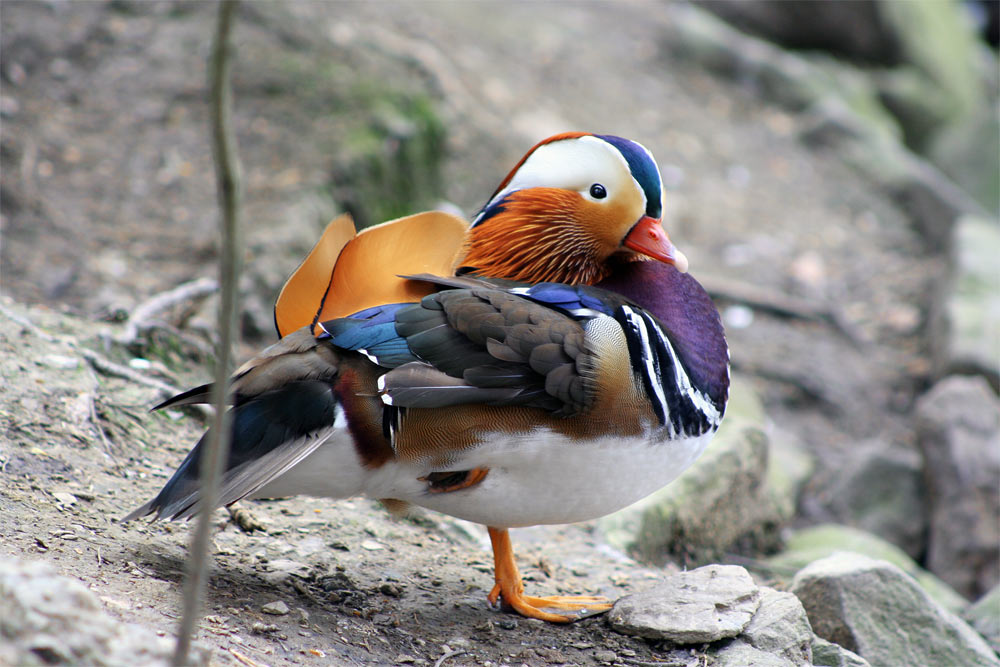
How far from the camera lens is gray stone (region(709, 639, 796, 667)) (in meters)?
2.24

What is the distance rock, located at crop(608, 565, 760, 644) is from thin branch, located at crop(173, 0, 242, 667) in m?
1.34

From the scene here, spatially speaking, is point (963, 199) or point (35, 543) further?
point (963, 199)

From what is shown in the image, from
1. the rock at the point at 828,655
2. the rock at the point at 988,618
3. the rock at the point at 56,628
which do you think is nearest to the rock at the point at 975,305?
the rock at the point at 988,618

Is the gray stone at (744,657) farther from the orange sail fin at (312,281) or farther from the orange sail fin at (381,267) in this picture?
the orange sail fin at (312,281)

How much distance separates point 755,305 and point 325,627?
473 cm

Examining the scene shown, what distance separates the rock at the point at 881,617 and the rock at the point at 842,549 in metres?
0.82

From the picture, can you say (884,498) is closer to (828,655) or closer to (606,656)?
(828,655)

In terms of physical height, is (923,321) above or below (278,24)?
below

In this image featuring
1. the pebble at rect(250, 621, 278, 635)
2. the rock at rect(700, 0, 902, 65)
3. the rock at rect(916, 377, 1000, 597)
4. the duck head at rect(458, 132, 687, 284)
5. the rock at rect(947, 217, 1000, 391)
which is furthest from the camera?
the rock at rect(700, 0, 902, 65)

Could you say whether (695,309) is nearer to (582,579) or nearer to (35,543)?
(582,579)

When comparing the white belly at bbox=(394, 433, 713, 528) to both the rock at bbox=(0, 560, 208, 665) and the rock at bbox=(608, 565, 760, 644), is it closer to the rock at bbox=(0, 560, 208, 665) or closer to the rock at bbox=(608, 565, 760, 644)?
the rock at bbox=(608, 565, 760, 644)

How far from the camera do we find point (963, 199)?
7766mm

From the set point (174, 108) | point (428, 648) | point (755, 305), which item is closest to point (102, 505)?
point (428, 648)

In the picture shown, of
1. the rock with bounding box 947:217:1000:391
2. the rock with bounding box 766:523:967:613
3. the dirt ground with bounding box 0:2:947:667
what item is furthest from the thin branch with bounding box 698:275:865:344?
the rock with bounding box 766:523:967:613
